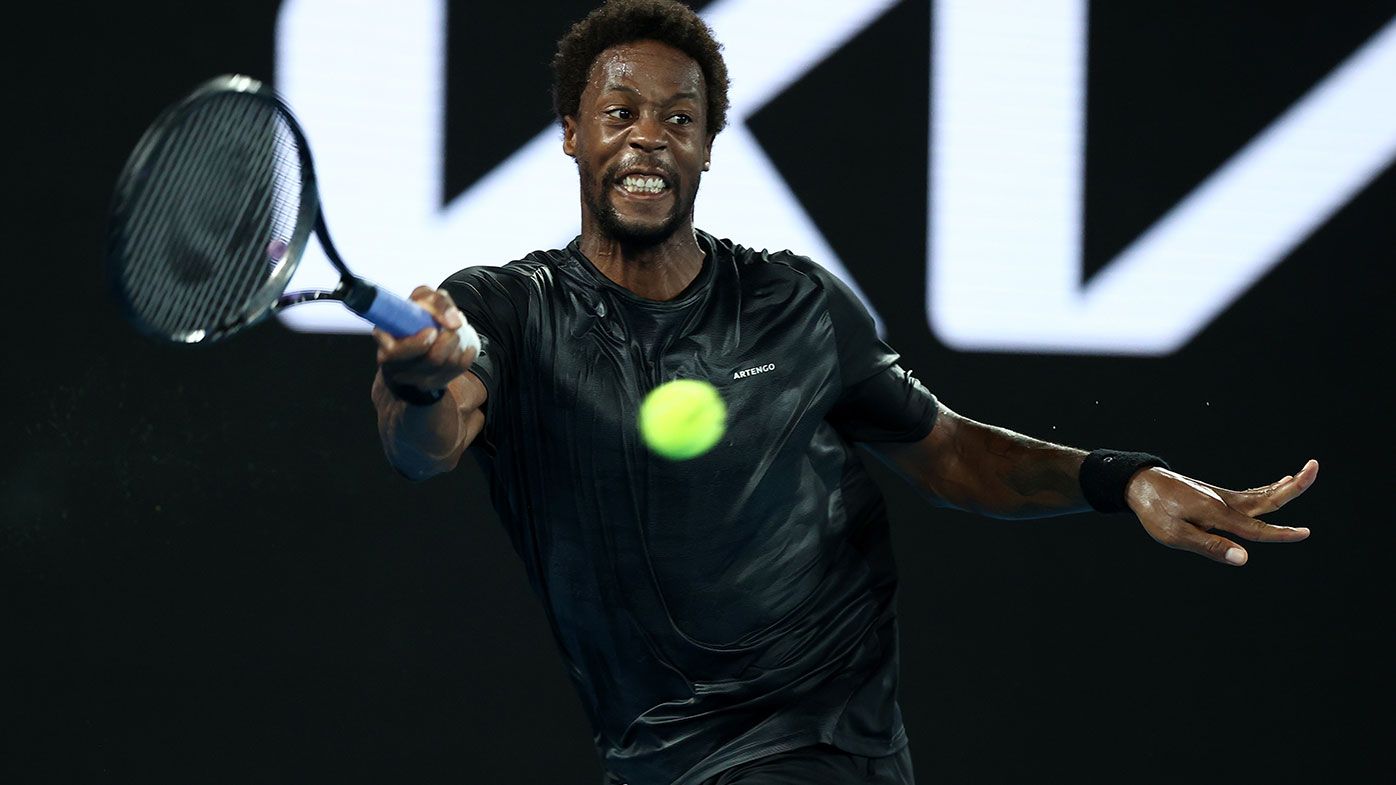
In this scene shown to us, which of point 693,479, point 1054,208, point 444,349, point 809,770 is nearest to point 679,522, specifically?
point 693,479

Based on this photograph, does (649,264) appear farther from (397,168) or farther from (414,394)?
(397,168)

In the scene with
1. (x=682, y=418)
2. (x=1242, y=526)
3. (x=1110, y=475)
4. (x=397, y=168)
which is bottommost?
(x=1242, y=526)

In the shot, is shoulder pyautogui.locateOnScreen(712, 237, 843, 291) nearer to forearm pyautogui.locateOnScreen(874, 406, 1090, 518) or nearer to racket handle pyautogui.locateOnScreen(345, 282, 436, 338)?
forearm pyautogui.locateOnScreen(874, 406, 1090, 518)

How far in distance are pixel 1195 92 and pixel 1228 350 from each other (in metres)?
0.63

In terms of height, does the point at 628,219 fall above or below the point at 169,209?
below

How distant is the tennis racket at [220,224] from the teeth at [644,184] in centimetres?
62

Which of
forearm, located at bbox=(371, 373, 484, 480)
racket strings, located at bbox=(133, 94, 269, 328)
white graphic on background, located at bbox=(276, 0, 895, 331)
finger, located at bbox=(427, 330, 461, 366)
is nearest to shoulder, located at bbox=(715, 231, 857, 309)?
forearm, located at bbox=(371, 373, 484, 480)

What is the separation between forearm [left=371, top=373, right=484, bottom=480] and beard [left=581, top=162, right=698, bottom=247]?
0.40 meters

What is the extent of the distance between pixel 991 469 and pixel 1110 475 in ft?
0.76

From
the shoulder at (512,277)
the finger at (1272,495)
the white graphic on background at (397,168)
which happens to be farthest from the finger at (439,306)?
the white graphic on background at (397,168)

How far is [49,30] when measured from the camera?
3.31 metres

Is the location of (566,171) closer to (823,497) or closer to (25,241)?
(25,241)

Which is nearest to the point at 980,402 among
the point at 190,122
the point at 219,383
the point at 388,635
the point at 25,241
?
the point at 388,635

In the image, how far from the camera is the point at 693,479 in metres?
2.26
